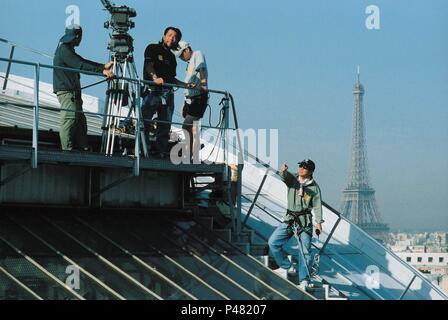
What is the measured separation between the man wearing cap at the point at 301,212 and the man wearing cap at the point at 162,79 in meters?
1.84

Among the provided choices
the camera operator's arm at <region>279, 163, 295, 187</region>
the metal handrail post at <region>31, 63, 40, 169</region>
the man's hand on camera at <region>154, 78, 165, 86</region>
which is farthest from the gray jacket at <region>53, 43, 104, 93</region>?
the camera operator's arm at <region>279, 163, 295, 187</region>

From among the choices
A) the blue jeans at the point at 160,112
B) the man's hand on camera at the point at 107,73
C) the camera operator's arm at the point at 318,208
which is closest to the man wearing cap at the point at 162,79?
the blue jeans at the point at 160,112

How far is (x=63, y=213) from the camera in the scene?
1313 cm

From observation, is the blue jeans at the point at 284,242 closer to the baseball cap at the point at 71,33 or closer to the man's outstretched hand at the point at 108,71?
the man's outstretched hand at the point at 108,71

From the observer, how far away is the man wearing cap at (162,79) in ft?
45.0

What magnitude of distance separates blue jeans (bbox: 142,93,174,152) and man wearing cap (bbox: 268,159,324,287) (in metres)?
1.80

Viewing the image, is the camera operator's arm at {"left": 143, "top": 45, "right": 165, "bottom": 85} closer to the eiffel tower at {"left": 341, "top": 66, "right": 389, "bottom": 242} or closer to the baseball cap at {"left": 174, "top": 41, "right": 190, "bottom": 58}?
the baseball cap at {"left": 174, "top": 41, "right": 190, "bottom": 58}

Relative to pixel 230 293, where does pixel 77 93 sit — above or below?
above

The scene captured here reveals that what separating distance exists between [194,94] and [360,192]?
5195 inches
